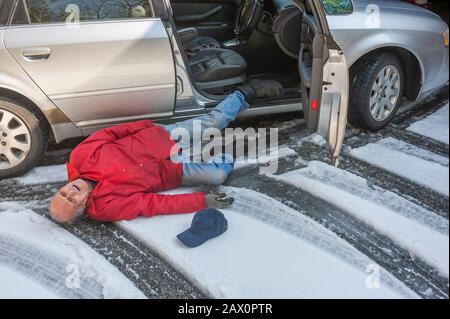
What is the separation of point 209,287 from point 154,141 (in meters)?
1.14

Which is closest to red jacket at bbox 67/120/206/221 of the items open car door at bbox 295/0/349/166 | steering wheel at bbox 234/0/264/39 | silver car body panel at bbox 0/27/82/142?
silver car body panel at bbox 0/27/82/142

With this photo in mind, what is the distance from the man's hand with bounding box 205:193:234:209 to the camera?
2797 millimetres

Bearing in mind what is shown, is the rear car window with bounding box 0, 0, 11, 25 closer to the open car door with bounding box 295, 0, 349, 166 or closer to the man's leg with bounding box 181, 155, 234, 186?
the man's leg with bounding box 181, 155, 234, 186

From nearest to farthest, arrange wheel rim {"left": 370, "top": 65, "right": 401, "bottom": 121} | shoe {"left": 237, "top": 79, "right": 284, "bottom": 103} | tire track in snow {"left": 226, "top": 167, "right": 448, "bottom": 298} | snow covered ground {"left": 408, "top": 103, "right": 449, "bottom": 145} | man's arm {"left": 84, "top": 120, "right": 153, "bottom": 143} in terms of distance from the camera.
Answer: tire track in snow {"left": 226, "top": 167, "right": 448, "bottom": 298} < man's arm {"left": 84, "top": 120, "right": 153, "bottom": 143} < shoe {"left": 237, "top": 79, "right": 284, "bottom": 103} < wheel rim {"left": 370, "top": 65, "right": 401, "bottom": 121} < snow covered ground {"left": 408, "top": 103, "right": 449, "bottom": 145}

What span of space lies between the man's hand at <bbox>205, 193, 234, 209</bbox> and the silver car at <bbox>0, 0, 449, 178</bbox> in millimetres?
786

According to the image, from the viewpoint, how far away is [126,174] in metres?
2.69

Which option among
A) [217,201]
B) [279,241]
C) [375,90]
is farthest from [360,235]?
[375,90]

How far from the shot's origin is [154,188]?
291cm

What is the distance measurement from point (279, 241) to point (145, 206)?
0.85 metres

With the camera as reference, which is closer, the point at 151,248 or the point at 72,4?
the point at 151,248

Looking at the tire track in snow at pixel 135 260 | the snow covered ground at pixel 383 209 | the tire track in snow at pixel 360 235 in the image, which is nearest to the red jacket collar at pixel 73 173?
the tire track in snow at pixel 135 260

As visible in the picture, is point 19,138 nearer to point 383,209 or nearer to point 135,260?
point 135,260
